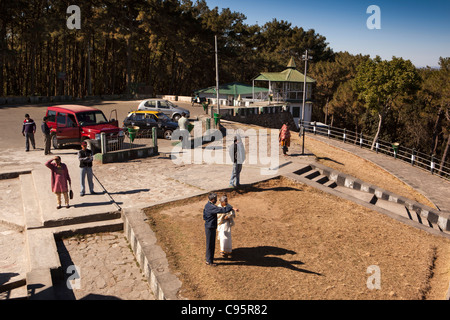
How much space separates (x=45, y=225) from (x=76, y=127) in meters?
8.83

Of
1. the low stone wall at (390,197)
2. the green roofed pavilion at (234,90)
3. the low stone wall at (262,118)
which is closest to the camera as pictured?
the low stone wall at (390,197)

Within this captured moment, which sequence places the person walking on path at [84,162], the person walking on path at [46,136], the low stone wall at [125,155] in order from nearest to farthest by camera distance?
the person walking on path at [84,162] → the low stone wall at [125,155] → the person walking on path at [46,136]

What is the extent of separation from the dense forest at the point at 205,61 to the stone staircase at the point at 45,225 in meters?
29.8

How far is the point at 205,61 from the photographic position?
56.8 metres

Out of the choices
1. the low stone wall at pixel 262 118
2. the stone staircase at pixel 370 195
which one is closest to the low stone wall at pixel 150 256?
the stone staircase at pixel 370 195

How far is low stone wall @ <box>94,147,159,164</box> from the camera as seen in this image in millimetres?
15906

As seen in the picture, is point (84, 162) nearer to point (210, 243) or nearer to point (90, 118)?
point (210, 243)

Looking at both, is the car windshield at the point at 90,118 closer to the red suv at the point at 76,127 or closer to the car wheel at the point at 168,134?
the red suv at the point at 76,127

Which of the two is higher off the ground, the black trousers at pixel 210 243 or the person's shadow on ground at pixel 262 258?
the black trousers at pixel 210 243

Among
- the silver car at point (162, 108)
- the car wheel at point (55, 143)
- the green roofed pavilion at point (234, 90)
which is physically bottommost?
the car wheel at point (55, 143)

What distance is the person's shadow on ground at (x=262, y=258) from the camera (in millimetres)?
8281

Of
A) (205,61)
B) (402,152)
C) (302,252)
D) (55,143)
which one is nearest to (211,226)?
(302,252)
